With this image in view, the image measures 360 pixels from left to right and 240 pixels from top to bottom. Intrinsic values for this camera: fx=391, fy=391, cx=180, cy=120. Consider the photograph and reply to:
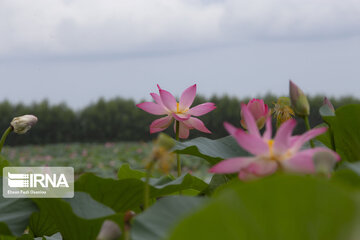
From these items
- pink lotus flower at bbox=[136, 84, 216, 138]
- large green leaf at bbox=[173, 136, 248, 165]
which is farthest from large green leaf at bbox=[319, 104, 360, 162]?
pink lotus flower at bbox=[136, 84, 216, 138]

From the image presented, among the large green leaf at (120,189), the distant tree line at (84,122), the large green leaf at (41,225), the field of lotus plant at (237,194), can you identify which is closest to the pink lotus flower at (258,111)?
the field of lotus plant at (237,194)

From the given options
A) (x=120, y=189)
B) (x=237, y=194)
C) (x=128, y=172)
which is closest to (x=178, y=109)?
(x=128, y=172)

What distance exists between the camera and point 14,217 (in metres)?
0.54

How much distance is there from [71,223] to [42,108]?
9871 millimetres

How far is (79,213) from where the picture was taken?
0.50 meters

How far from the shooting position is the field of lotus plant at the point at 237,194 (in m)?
0.27

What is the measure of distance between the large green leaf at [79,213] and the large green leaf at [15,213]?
26mm

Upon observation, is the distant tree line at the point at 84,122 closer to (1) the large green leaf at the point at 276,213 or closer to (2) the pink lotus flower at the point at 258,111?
(2) the pink lotus flower at the point at 258,111

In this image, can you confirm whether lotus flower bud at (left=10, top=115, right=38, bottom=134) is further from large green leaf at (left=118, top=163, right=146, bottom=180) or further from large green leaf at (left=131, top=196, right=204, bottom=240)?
large green leaf at (left=131, top=196, right=204, bottom=240)

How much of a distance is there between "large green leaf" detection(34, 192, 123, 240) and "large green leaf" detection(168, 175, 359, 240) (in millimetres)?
231

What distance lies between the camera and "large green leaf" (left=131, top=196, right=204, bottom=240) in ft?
1.25

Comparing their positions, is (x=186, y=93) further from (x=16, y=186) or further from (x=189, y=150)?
(x=16, y=186)

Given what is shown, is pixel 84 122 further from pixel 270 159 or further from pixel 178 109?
pixel 270 159

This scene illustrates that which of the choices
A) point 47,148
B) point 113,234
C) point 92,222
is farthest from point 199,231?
point 47,148
